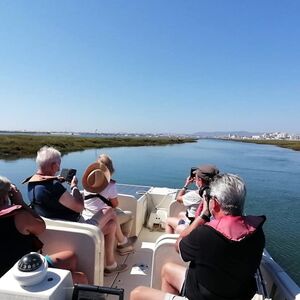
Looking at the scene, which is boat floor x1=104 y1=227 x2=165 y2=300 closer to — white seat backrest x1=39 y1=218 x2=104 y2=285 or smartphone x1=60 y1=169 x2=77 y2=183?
white seat backrest x1=39 y1=218 x2=104 y2=285

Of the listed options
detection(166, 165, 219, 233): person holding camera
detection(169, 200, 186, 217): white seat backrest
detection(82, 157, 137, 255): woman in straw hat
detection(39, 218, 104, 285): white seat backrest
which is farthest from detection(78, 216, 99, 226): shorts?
detection(169, 200, 186, 217): white seat backrest

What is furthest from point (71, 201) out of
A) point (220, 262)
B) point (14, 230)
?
point (220, 262)

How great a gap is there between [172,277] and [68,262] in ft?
2.18

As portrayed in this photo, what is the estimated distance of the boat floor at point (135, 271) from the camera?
2.58m

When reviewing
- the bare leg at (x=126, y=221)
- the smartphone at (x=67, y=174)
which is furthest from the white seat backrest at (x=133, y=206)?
the smartphone at (x=67, y=174)

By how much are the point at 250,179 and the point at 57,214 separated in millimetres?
16791

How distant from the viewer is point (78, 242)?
204 cm

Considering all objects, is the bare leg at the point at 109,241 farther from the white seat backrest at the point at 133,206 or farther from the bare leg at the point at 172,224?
the white seat backrest at the point at 133,206

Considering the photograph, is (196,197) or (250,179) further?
(250,179)

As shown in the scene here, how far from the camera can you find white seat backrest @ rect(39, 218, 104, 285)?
2027mm

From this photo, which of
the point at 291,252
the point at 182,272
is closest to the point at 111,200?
the point at 182,272

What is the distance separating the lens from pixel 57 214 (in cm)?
223

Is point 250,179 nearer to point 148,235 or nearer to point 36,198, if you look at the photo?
point 148,235

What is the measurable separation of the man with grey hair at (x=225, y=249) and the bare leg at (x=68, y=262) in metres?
0.71
